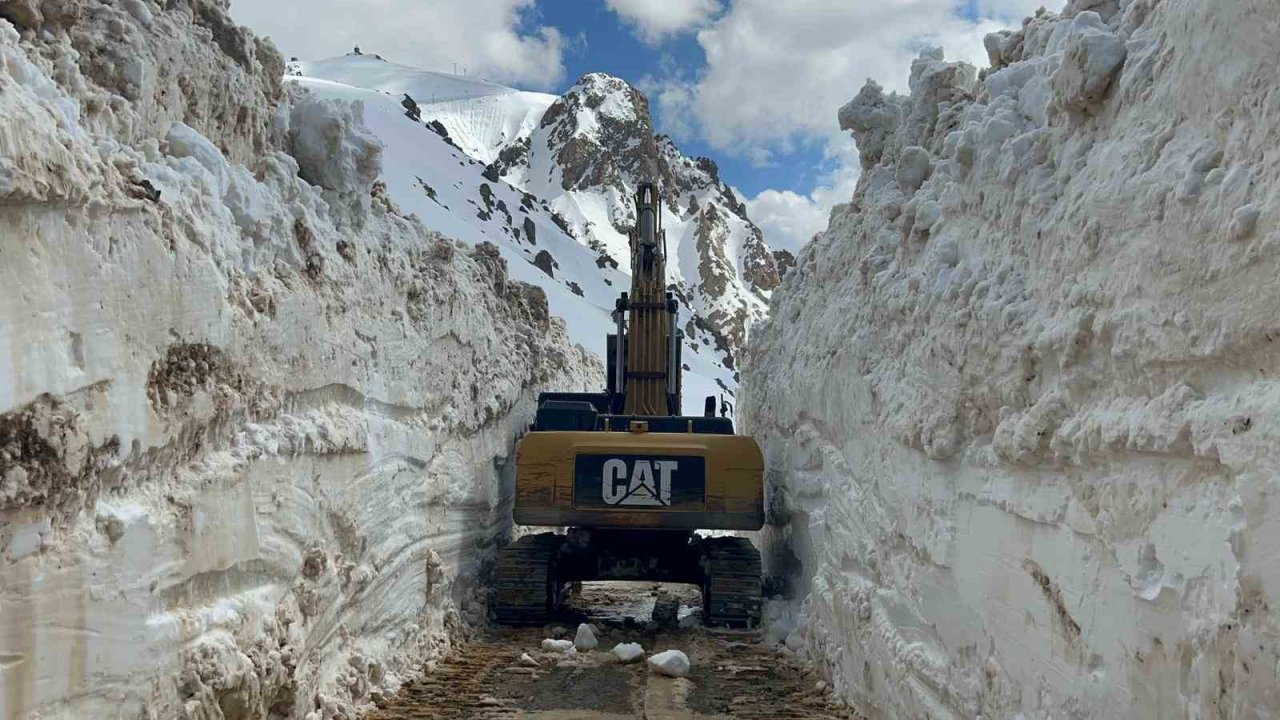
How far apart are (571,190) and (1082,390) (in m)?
109

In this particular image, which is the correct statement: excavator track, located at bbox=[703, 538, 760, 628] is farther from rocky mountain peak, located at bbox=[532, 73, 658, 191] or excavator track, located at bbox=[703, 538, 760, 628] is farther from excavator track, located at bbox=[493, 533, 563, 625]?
rocky mountain peak, located at bbox=[532, 73, 658, 191]

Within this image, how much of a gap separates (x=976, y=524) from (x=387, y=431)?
4.23 m

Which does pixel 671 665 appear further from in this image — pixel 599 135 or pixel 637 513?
pixel 599 135

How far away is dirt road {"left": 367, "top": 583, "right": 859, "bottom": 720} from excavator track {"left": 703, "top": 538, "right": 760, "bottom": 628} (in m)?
0.15

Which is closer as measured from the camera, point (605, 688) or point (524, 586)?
point (605, 688)

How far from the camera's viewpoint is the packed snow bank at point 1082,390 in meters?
2.93

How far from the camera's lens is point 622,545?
10.6m

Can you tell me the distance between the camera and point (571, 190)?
111 meters

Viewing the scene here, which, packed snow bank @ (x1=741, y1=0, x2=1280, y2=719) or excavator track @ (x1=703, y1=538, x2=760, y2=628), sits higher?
packed snow bank @ (x1=741, y1=0, x2=1280, y2=719)

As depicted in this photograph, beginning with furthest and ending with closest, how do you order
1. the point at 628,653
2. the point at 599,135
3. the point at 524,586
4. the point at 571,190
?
1. the point at 599,135
2. the point at 571,190
3. the point at 524,586
4. the point at 628,653

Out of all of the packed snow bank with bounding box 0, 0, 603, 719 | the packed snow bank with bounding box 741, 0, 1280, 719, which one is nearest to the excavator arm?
the packed snow bank with bounding box 0, 0, 603, 719

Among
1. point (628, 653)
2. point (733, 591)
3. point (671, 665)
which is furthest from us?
point (733, 591)

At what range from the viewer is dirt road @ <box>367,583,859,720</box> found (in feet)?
22.2

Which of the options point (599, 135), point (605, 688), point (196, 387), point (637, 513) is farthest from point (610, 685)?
point (599, 135)
